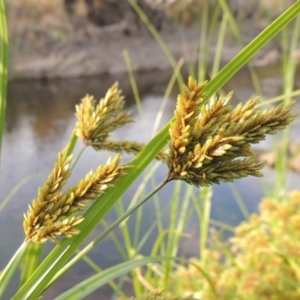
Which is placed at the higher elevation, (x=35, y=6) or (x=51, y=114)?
(x=35, y=6)

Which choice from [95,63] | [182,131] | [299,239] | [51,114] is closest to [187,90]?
[182,131]

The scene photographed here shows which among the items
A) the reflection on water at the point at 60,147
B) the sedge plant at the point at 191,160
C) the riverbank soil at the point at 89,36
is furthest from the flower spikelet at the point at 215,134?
the riverbank soil at the point at 89,36

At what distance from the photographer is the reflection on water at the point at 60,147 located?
817mm

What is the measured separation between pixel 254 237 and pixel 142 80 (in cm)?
139

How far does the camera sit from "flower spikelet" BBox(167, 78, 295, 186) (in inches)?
4.8

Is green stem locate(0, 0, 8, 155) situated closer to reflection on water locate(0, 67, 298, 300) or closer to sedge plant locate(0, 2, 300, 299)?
sedge plant locate(0, 2, 300, 299)

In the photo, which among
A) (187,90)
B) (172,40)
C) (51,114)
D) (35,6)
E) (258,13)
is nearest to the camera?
(187,90)

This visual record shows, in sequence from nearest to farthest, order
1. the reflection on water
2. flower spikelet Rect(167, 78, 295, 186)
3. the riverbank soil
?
flower spikelet Rect(167, 78, 295, 186), the reflection on water, the riverbank soil

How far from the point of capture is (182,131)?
127mm

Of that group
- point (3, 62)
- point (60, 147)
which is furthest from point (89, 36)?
point (3, 62)

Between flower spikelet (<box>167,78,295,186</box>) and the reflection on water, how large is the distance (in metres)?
0.36

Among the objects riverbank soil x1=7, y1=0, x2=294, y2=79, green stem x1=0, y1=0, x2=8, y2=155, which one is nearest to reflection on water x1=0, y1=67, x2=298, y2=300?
riverbank soil x1=7, y1=0, x2=294, y2=79

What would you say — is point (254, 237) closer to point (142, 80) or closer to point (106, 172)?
point (106, 172)

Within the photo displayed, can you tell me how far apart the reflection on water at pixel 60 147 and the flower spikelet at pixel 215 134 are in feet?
1.18
